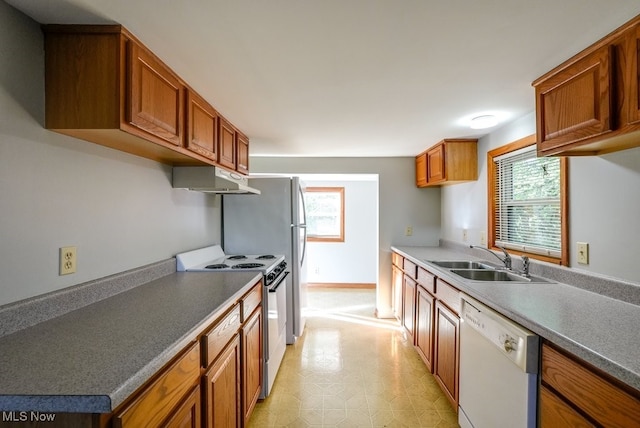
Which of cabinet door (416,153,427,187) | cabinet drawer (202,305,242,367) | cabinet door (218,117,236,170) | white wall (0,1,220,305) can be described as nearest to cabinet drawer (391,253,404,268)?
cabinet door (416,153,427,187)

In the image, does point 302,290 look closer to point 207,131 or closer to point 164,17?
point 207,131

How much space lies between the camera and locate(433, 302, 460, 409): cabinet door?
75.2 inches

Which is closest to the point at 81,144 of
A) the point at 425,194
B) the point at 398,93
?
the point at 398,93

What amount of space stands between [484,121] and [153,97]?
222cm

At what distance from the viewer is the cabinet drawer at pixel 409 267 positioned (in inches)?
112

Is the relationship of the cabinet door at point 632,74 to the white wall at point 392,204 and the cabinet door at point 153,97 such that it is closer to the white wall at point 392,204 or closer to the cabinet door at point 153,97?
the cabinet door at point 153,97

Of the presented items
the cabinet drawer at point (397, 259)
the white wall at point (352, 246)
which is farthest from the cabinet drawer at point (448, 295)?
the white wall at point (352, 246)

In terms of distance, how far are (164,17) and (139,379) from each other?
48.4 inches

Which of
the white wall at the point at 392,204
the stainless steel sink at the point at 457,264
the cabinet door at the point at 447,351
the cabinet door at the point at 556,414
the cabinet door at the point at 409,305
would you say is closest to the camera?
the cabinet door at the point at 556,414

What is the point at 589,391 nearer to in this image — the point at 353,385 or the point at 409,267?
the point at 353,385

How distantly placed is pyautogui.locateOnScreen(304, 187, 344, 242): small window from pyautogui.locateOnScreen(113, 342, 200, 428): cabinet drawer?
4.30 m

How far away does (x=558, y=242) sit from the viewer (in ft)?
6.47

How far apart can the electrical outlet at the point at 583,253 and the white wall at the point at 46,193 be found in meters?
2.56

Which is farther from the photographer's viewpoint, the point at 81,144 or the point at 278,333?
the point at 278,333
